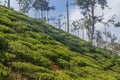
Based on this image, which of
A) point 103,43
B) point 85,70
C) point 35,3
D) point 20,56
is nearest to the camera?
point 20,56

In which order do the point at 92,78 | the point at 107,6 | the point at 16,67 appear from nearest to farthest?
the point at 16,67, the point at 92,78, the point at 107,6

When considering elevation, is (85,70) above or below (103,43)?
above

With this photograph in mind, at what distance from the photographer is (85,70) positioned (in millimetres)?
23047

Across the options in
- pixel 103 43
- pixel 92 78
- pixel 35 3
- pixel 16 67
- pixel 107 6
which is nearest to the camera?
pixel 16 67

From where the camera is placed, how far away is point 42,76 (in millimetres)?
16016

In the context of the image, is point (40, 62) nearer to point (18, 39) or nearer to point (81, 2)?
point (18, 39)

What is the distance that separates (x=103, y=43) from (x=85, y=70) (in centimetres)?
11278

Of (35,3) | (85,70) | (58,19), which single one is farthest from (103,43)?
(85,70)

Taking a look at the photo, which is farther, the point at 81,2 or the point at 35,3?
the point at 35,3

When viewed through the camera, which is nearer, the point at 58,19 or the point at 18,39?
the point at 18,39

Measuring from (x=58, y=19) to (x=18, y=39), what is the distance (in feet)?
387

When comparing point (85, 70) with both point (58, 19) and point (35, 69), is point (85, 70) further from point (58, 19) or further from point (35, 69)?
point (58, 19)

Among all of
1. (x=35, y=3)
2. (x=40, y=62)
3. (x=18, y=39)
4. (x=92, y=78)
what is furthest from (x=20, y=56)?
(x=35, y=3)

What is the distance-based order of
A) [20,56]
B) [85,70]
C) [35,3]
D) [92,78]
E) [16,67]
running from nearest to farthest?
[16,67] → [20,56] → [92,78] → [85,70] → [35,3]
